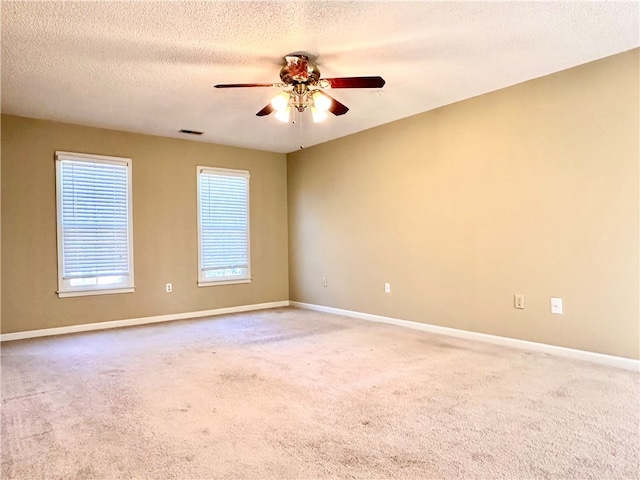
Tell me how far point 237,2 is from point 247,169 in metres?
3.84

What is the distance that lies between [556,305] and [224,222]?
14.0ft

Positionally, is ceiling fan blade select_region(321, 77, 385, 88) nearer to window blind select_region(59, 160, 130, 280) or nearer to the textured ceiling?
the textured ceiling

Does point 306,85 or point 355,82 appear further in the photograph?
point 306,85

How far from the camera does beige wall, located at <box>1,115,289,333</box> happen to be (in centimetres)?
450

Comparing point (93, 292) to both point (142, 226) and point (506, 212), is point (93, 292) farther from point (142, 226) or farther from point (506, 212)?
point (506, 212)

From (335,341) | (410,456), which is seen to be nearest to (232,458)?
(410,456)

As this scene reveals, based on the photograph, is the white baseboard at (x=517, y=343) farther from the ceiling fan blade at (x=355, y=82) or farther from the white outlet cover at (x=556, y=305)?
the ceiling fan blade at (x=355, y=82)

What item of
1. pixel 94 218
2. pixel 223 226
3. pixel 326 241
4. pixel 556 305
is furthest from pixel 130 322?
pixel 556 305

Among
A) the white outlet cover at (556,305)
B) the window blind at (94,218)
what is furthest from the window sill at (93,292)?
the white outlet cover at (556,305)

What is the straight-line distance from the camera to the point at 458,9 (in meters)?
2.56

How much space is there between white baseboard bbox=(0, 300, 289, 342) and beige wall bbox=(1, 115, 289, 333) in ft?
0.20

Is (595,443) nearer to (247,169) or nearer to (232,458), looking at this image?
(232,458)

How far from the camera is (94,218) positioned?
16.3 ft

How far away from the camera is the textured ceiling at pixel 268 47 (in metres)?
2.55
